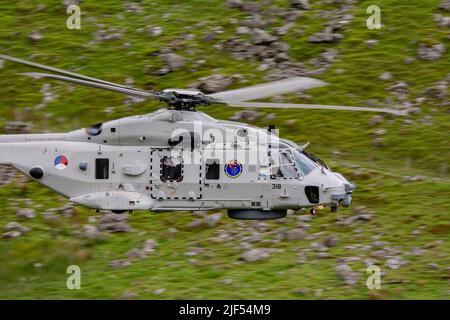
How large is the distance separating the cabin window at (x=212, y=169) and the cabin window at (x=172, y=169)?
2.34 ft

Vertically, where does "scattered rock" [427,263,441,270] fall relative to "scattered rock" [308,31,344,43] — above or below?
below

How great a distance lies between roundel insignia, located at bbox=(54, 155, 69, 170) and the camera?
25.0 meters

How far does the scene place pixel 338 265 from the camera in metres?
28.6

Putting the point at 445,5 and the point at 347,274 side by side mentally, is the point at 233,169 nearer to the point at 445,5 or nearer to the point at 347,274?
the point at 347,274

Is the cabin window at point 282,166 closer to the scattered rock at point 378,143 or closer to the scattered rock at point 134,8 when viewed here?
the scattered rock at point 378,143

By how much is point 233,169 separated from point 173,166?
159cm

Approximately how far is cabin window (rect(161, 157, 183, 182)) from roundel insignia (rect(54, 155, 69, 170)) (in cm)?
261

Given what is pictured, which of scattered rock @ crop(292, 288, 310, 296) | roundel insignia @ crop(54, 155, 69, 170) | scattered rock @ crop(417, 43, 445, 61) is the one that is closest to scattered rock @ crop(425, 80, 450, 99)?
A: scattered rock @ crop(417, 43, 445, 61)

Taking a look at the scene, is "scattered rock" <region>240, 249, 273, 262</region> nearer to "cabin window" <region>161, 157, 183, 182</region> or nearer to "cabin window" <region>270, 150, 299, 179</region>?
"cabin window" <region>270, 150, 299, 179</region>

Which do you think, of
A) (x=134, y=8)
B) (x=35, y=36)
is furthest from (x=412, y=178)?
(x=35, y=36)

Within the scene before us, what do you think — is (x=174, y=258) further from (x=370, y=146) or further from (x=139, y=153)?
(x=370, y=146)

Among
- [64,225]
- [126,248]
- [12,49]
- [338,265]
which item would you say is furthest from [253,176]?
[12,49]

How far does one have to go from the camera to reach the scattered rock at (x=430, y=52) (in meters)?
43.1

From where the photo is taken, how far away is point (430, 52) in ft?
142
